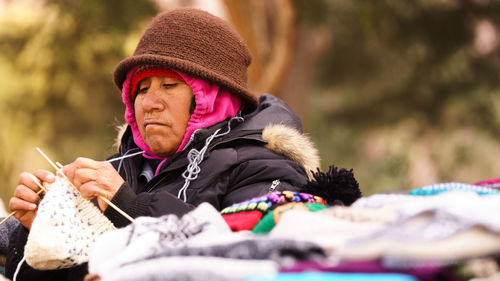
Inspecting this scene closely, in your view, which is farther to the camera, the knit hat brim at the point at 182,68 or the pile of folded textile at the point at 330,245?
the knit hat brim at the point at 182,68

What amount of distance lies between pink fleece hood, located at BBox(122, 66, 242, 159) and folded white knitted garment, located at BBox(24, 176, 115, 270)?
520 mm

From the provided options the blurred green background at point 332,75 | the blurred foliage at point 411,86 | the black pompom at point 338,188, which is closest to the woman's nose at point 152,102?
the black pompom at point 338,188

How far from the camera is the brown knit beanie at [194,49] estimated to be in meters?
2.21

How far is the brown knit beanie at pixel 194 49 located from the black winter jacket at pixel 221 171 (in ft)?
0.63

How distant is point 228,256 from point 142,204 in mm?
675

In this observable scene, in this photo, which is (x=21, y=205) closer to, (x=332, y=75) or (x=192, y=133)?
(x=192, y=133)

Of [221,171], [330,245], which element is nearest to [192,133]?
[221,171]

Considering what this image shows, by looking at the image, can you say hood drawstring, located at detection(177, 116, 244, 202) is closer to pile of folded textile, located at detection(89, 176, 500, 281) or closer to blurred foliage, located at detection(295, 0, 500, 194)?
pile of folded textile, located at detection(89, 176, 500, 281)

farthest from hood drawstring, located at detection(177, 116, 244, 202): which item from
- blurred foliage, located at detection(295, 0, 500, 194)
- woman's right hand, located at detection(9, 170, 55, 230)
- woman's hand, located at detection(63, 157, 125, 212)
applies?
blurred foliage, located at detection(295, 0, 500, 194)

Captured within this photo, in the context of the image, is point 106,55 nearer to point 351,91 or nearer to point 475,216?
point 351,91

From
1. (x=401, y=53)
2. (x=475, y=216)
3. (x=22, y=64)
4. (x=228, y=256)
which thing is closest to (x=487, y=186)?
(x=475, y=216)

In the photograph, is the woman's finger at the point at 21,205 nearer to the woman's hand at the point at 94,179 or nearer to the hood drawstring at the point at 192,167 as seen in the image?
the woman's hand at the point at 94,179

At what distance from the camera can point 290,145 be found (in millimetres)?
2238

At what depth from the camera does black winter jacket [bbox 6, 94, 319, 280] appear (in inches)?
74.5
